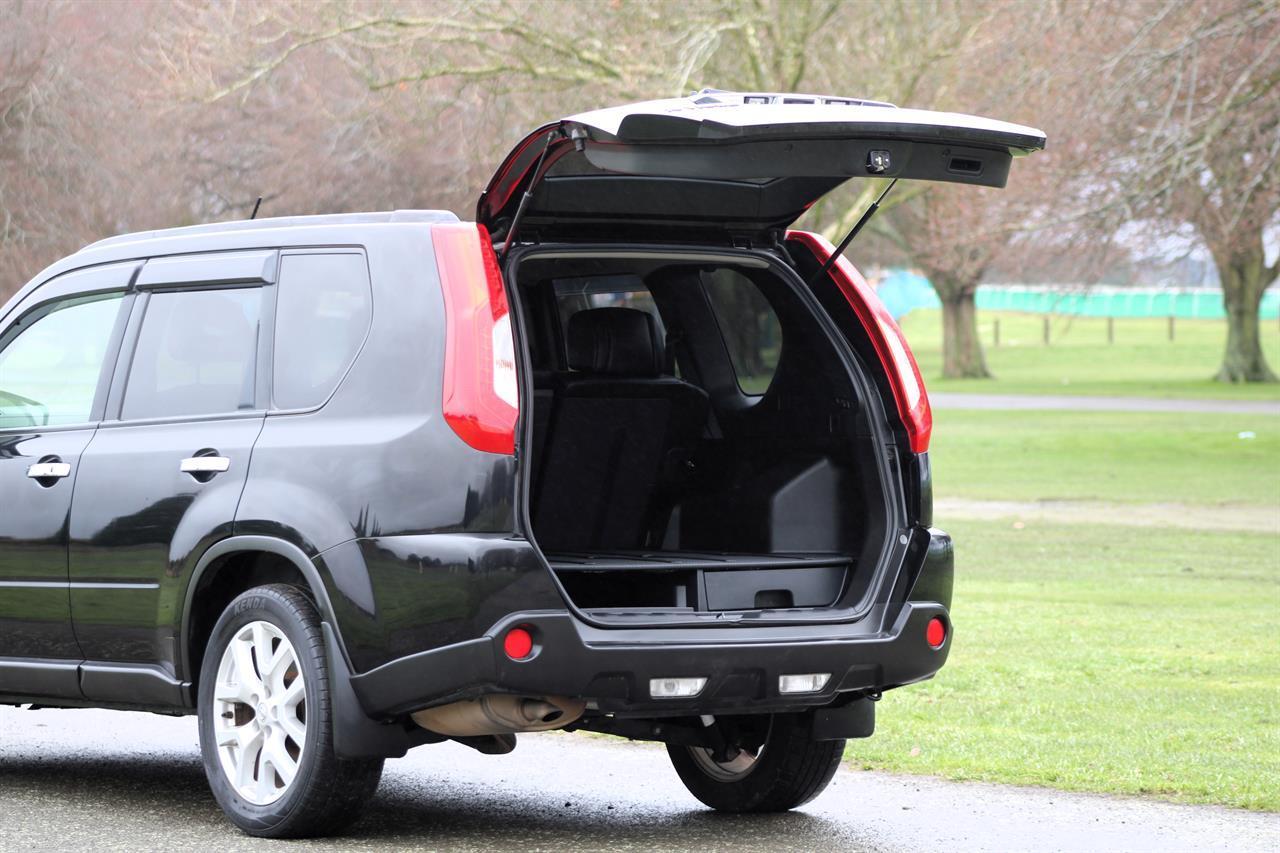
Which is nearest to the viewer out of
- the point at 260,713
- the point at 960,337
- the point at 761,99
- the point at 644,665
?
the point at 644,665

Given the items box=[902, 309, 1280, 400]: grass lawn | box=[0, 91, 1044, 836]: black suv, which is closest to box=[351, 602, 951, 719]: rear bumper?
box=[0, 91, 1044, 836]: black suv

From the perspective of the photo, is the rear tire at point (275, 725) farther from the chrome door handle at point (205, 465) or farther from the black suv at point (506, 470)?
the chrome door handle at point (205, 465)

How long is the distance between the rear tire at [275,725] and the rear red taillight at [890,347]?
198cm

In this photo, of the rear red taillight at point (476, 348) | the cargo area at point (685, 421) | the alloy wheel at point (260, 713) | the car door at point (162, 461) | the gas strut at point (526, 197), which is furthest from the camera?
the cargo area at point (685, 421)

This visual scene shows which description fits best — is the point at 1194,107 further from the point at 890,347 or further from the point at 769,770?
the point at 769,770

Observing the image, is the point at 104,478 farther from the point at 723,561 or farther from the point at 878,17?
the point at 878,17

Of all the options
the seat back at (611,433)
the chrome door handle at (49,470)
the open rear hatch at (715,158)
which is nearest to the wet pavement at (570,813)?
the seat back at (611,433)

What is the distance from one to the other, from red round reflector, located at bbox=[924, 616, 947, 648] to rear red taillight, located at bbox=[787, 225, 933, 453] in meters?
0.56


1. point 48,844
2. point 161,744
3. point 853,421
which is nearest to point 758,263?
point 853,421

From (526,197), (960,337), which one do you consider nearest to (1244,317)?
(960,337)

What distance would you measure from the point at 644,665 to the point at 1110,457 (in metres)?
23.2

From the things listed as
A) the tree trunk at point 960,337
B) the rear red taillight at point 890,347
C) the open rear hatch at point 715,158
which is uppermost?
the open rear hatch at point 715,158

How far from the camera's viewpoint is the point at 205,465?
21.0 feet

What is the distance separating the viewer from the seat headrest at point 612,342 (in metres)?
7.13
